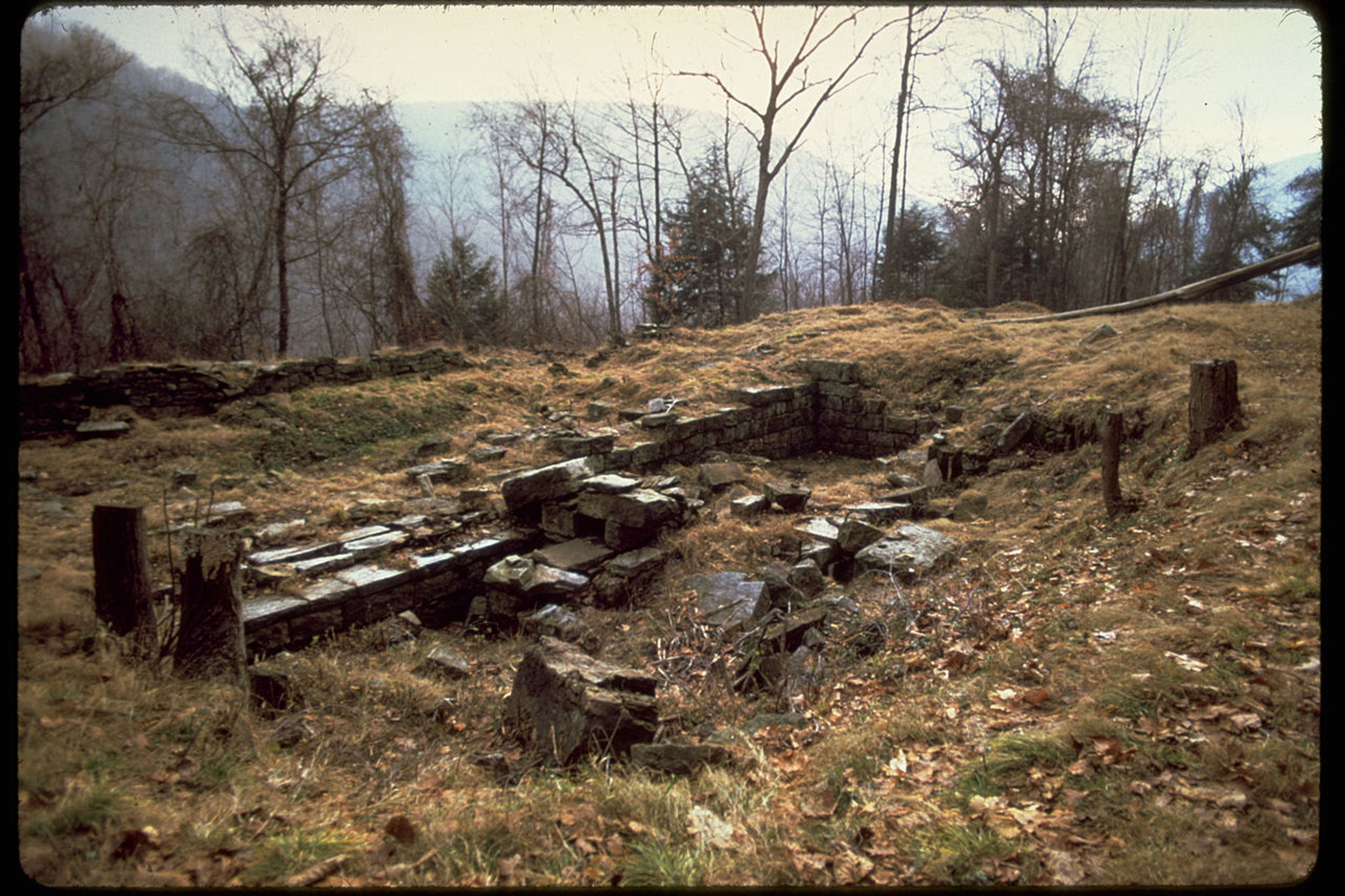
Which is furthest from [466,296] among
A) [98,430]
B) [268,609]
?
[268,609]

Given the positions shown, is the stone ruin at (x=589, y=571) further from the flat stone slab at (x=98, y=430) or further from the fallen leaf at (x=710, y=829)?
the flat stone slab at (x=98, y=430)

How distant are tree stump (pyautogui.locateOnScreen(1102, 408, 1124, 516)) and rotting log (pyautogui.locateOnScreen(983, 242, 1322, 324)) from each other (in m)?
2.68

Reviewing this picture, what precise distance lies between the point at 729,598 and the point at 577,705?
6.89ft

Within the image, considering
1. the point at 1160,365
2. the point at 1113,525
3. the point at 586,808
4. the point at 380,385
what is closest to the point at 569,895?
the point at 586,808

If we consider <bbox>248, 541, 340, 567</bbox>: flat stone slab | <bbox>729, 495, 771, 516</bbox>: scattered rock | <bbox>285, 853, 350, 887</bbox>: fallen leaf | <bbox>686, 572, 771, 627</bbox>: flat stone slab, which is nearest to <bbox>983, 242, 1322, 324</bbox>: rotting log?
<bbox>729, 495, 771, 516</bbox>: scattered rock

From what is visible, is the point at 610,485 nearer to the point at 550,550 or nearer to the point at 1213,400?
the point at 550,550

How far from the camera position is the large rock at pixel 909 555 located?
5.17 metres

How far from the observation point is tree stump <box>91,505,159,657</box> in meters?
2.79

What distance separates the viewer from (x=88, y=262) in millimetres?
3324

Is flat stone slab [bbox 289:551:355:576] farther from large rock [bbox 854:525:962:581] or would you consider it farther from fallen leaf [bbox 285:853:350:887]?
large rock [bbox 854:525:962:581]

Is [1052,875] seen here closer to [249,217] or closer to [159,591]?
[159,591]

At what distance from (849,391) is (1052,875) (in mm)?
9617

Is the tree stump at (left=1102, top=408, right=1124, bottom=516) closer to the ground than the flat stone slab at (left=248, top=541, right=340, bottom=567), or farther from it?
farther from it

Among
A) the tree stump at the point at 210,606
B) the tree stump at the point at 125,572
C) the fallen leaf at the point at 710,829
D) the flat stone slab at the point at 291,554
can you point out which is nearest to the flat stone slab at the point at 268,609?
the flat stone slab at the point at 291,554
